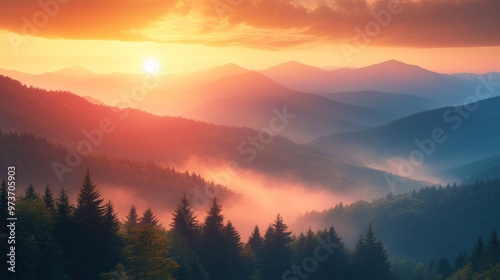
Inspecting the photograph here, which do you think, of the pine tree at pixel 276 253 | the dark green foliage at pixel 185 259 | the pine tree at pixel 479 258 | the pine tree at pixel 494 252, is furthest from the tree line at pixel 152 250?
the pine tree at pixel 494 252

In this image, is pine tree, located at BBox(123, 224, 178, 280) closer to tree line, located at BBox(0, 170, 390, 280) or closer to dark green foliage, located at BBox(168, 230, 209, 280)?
tree line, located at BBox(0, 170, 390, 280)

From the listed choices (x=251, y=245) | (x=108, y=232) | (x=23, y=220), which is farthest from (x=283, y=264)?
(x=23, y=220)

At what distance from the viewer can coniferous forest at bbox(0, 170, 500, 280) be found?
142 feet

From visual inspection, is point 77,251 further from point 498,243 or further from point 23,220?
point 498,243

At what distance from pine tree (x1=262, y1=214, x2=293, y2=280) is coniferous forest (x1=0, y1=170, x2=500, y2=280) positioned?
→ 0.15 m

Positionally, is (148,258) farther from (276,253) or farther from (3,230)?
(276,253)

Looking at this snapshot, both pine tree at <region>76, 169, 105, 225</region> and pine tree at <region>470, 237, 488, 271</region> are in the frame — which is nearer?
pine tree at <region>76, 169, 105, 225</region>

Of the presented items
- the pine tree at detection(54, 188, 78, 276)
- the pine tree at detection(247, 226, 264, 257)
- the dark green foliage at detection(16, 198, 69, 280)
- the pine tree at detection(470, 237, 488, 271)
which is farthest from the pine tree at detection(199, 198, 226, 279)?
the pine tree at detection(470, 237, 488, 271)

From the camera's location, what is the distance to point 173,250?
57.5 metres

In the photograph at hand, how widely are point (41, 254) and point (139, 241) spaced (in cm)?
787

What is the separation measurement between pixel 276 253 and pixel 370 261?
18.7 m

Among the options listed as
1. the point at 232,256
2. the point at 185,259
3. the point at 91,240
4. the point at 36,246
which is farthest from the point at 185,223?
the point at 36,246

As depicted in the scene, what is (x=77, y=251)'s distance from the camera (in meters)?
47.6

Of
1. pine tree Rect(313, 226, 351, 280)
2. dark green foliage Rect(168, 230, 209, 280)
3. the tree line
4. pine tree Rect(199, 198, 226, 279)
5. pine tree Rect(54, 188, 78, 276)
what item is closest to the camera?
the tree line
